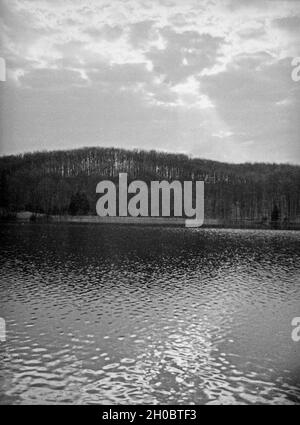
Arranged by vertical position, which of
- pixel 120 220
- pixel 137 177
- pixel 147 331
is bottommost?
pixel 147 331

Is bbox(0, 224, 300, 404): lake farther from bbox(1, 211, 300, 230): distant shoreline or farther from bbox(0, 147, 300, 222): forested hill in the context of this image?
bbox(0, 147, 300, 222): forested hill

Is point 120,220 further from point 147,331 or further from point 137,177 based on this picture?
point 147,331

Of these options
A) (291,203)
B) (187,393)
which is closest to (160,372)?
(187,393)

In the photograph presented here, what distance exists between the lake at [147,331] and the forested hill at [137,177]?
72.5m

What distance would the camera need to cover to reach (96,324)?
20547 mm

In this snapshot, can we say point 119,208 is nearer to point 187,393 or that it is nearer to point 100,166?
point 100,166

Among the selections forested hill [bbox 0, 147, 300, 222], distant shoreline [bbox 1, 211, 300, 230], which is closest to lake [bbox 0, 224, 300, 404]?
distant shoreline [bbox 1, 211, 300, 230]

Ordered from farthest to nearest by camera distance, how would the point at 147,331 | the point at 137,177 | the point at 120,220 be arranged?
the point at 137,177 → the point at 120,220 → the point at 147,331

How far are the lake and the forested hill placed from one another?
2852 inches

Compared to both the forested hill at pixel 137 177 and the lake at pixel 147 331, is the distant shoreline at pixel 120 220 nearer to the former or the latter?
the forested hill at pixel 137 177

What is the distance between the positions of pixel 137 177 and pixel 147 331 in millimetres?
133775

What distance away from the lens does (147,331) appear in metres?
19.7

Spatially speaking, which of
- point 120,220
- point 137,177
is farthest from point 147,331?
point 137,177

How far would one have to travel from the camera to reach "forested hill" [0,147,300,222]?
381 ft
